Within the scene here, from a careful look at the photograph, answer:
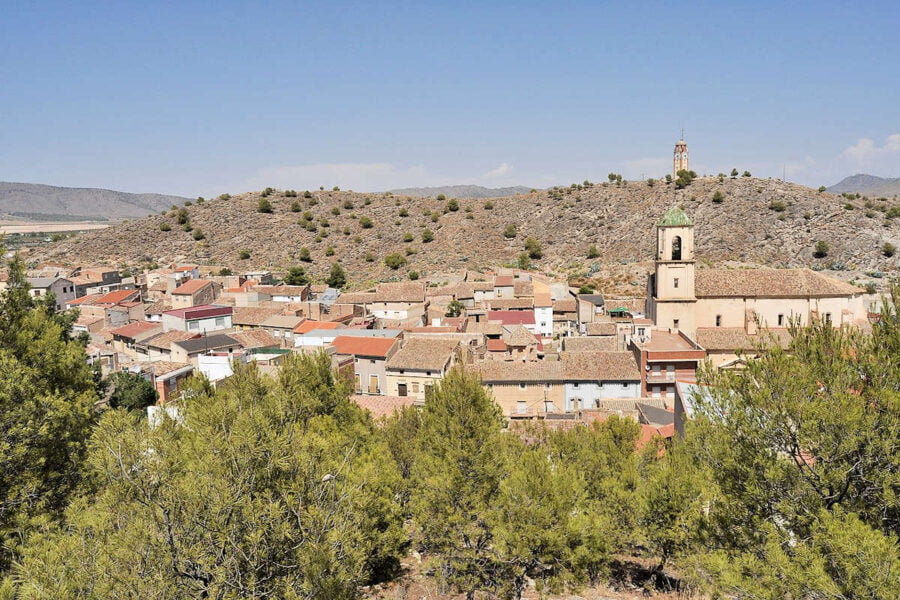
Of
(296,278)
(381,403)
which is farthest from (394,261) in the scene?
(381,403)

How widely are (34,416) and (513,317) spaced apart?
123ft

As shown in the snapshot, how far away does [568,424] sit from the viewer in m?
25.4

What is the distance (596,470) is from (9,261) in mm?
15912

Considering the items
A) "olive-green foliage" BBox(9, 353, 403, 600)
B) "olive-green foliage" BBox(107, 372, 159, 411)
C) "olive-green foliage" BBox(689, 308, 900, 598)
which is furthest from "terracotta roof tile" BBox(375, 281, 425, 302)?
"olive-green foliage" BBox(9, 353, 403, 600)

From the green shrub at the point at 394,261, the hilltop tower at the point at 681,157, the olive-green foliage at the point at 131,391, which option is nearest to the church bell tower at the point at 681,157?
the hilltop tower at the point at 681,157

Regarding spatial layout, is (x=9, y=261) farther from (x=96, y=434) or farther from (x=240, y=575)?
(x=240, y=575)

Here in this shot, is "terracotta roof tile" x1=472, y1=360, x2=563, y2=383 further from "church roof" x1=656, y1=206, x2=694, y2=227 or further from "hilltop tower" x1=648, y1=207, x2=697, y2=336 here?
"church roof" x1=656, y1=206, x2=694, y2=227

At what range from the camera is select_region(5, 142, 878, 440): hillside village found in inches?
1225

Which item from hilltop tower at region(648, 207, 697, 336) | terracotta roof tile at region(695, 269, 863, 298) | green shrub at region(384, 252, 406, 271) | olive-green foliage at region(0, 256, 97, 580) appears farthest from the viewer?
green shrub at region(384, 252, 406, 271)

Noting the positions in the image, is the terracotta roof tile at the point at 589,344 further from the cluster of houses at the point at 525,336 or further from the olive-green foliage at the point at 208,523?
the olive-green foliage at the point at 208,523

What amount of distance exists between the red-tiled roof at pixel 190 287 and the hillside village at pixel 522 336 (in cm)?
45

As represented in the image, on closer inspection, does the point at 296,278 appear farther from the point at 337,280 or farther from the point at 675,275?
the point at 675,275

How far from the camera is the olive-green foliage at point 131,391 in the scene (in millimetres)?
29656

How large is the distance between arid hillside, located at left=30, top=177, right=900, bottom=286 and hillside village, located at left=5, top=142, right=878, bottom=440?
2429 cm
